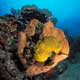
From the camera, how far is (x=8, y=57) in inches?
113

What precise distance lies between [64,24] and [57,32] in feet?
19.8

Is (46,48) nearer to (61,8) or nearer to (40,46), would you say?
(40,46)

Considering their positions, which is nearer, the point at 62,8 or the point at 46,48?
the point at 46,48

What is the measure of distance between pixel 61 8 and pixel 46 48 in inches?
238

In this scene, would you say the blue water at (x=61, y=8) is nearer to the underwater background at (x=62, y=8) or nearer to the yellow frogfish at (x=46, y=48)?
the underwater background at (x=62, y=8)

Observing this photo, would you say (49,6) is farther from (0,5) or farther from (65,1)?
(0,5)

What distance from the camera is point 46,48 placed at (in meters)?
2.76

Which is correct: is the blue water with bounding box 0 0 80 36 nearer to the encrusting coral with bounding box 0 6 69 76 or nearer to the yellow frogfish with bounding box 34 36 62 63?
the encrusting coral with bounding box 0 6 69 76

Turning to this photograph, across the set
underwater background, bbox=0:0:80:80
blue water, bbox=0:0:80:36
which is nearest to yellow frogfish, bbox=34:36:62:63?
underwater background, bbox=0:0:80:80

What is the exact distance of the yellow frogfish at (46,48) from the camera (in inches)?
108

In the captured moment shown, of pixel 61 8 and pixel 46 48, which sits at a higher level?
pixel 61 8

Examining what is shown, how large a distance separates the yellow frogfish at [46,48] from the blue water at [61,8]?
5.66 metres

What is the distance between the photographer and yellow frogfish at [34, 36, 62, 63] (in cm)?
274

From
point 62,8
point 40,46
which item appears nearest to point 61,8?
point 62,8
